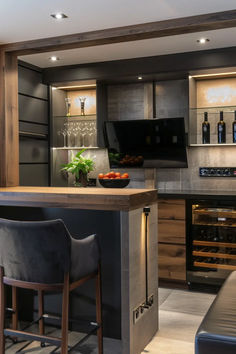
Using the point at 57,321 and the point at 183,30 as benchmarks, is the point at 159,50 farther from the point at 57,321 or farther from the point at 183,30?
the point at 57,321

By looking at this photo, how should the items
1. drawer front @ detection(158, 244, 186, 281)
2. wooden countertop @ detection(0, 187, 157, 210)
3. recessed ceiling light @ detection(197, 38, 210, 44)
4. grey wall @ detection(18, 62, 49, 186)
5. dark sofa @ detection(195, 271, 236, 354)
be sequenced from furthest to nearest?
1. grey wall @ detection(18, 62, 49, 186)
2. drawer front @ detection(158, 244, 186, 281)
3. recessed ceiling light @ detection(197, 38, 210, 44)
4. wooden countertop @ detection(0, 187, 157, 210)
5. dark sofa @ detection(195, 271, 236, 354)

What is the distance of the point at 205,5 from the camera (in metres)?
2.79

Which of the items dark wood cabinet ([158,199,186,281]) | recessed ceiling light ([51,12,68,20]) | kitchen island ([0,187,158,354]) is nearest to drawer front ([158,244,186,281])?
dark wood cabinet ([158,199,186,281])

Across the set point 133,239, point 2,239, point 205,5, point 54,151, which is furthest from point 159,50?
point 2,239

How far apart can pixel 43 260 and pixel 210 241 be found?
231 cm

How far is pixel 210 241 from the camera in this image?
4.05m

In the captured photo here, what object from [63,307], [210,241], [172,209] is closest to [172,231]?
[172,209]

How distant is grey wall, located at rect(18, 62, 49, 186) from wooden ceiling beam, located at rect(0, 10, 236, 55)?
1026 millimetres

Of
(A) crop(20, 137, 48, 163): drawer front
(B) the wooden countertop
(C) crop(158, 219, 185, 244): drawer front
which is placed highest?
(A) crop(20, 137, 48, 163): drawer front

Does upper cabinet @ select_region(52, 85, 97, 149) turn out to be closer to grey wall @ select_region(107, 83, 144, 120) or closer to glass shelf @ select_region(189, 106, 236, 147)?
grey wall @ select_region(107, 83, 144, 120)

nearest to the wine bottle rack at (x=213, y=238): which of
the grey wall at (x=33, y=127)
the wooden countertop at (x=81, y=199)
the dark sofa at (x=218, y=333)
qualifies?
the wooden countertop at (x=81, y=199)

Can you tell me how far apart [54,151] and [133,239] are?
9.21 ft

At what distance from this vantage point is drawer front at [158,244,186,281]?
161 inches

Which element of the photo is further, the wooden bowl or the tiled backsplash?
the tiled backsplash
